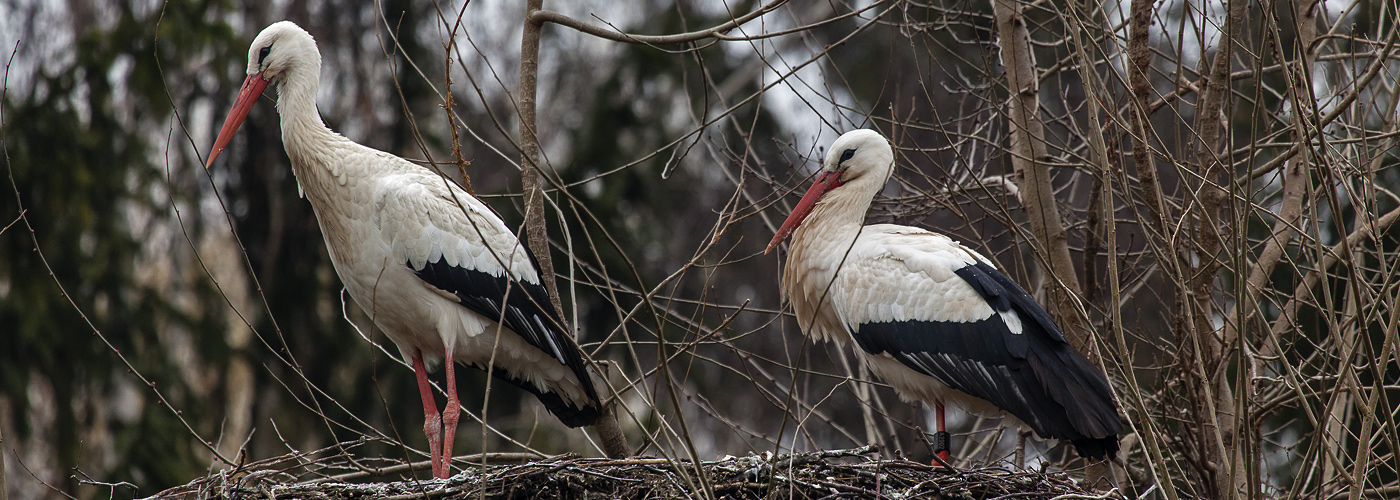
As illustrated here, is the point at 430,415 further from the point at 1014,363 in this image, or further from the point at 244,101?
the point at 1014,363

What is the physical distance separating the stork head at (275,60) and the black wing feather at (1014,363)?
271cm

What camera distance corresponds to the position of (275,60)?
17.4 feet

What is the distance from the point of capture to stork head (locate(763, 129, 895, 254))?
554 centimetres

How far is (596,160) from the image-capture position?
10.2m

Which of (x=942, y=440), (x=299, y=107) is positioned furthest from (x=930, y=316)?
(x=299, y=107)

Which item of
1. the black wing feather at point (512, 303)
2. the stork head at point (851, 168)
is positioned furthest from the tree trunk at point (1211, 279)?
the black wing feather at point (512, 303)

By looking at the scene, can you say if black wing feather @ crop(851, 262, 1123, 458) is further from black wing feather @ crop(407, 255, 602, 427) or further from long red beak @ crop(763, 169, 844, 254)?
black wing feather @ crop(407, 255, 602, 427)

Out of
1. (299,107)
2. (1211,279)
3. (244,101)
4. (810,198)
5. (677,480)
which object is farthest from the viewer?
(810,198)

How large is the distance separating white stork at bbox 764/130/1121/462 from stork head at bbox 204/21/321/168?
221 centimetres

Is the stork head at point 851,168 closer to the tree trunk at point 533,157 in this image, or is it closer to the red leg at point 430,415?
the tree trunk at point 533,157

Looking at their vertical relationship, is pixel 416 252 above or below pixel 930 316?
above

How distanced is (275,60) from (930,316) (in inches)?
121

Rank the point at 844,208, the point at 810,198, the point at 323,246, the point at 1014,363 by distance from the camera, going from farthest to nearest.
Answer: the point at 323,246, the point at 810,198, the point at 844,208, the point at 1014,363

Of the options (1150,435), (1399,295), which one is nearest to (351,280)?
(1150,435)
